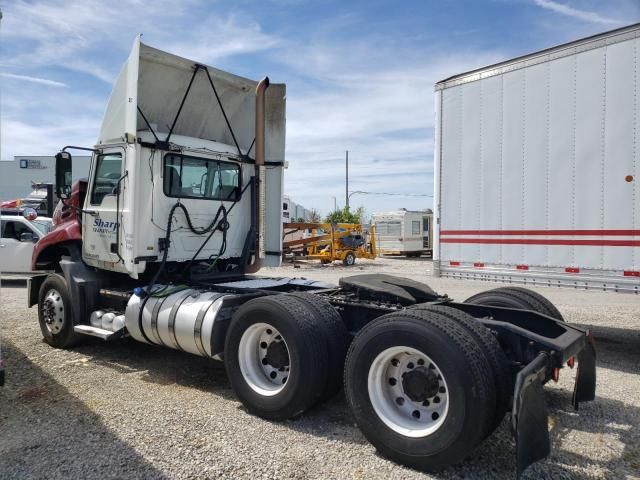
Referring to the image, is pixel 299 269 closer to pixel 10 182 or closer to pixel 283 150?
pixel 283 150

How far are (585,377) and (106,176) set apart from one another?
5569 mm

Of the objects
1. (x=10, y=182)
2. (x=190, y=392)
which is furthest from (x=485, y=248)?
(x=10, y=182)

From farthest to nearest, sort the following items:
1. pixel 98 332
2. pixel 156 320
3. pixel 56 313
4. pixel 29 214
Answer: pixel 29 214 < pixel 56 313 < pixel 98 332 < pixel 156 320

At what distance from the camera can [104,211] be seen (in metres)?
6.33

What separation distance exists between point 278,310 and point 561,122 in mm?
4381

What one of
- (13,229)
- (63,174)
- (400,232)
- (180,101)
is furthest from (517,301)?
(400,232)

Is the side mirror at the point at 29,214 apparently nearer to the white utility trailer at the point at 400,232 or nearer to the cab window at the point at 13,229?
the cab window at the point at 13,229

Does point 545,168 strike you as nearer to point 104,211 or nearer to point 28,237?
point 104,211

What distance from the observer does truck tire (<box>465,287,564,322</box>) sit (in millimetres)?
5246

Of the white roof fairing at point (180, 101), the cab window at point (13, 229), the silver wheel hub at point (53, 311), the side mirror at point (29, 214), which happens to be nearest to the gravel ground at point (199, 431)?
the silver wheel hub at point (53, 311)

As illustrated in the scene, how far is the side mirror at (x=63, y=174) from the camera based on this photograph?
20.8 ft

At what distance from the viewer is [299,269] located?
21.6 meters

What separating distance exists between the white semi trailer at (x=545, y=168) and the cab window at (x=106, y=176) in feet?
14.4

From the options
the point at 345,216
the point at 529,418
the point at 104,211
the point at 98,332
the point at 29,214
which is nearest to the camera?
the point at 529,418
